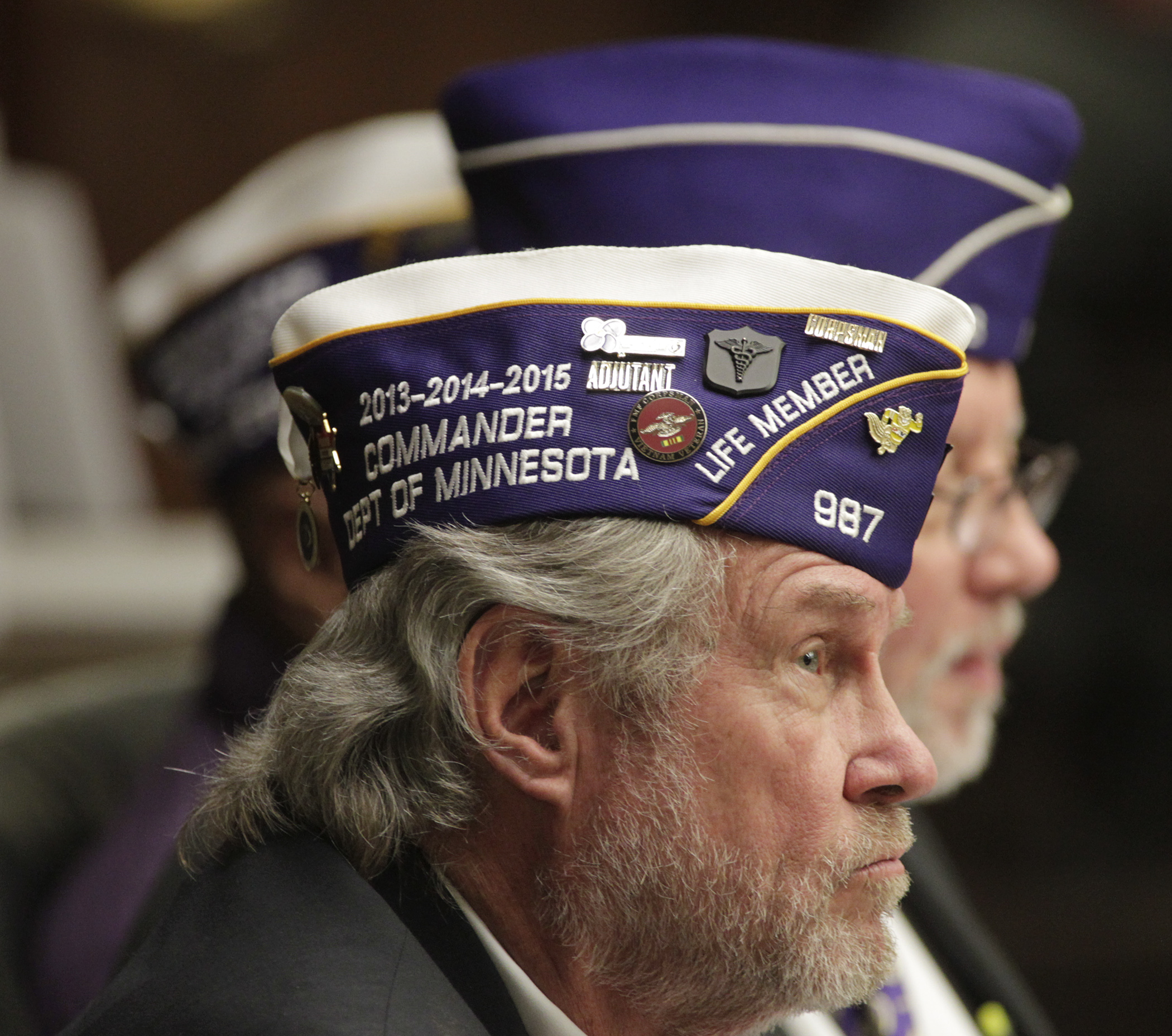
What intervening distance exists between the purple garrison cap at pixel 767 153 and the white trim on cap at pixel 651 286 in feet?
1.45

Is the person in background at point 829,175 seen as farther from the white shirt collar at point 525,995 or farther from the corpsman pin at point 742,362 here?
the white shirt collar at point 525,995

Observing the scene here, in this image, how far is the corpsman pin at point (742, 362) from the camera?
46.9 inches

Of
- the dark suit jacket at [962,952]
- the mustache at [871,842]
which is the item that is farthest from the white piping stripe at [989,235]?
the dark suit jacket at [962,952]

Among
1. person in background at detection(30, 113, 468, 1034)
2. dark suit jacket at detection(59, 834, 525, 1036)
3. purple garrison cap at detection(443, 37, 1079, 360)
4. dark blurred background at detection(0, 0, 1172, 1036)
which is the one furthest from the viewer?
dark blurred background at detection(0, 0, 1172, 1036)

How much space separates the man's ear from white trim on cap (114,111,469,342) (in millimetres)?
1343

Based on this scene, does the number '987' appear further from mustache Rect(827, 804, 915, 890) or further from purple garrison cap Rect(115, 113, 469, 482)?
purple garrison cap Rect(115, 113, 469, 482)

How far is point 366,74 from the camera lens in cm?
432

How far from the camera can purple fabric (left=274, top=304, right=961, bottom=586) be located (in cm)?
118

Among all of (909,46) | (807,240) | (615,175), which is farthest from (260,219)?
(909,46)

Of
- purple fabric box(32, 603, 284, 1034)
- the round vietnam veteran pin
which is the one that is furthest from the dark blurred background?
the round vietnam veteran pin

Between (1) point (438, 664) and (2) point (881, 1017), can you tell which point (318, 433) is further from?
(2) point (881, 1017)

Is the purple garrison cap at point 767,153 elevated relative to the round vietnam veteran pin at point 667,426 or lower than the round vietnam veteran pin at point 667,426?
elevated

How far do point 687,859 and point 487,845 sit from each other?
192 mm

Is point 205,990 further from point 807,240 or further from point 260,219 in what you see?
point 260,219
